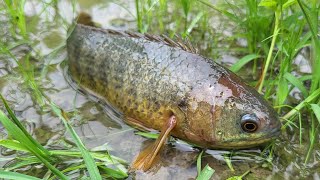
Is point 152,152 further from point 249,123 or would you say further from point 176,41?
point 176,41

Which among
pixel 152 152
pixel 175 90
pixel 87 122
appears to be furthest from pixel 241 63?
pixel 87 122

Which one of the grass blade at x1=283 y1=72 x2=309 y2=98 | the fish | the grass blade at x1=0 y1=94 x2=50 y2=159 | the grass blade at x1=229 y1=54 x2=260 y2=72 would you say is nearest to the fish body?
the fish

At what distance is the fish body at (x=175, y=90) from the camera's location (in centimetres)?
326

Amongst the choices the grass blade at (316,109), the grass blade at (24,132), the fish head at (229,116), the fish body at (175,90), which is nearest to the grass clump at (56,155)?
the grass blade at (24,132)

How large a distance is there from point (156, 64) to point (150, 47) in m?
0.19

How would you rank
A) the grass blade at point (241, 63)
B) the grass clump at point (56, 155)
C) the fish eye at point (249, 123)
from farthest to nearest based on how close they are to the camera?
1. the grass blade at point (241, 63)
2. the fish eye at point (249, 123)
3. the grass clump at point (56, 155)

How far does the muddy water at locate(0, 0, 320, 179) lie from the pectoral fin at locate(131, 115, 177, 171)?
0.07 m

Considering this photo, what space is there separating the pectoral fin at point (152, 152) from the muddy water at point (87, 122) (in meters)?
0.07

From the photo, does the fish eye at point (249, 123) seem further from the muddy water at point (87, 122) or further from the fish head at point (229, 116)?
the muddy water at point (87, 122)

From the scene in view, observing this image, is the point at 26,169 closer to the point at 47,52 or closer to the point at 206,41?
the point at 47,52

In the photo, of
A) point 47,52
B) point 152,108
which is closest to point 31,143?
point 152,108

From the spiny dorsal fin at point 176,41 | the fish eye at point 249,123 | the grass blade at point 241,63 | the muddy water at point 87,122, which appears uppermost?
the spiny dorsal fin at point 176,41

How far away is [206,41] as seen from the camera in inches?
189

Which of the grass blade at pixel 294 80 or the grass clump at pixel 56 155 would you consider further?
the grass blade at pixel 294 80
